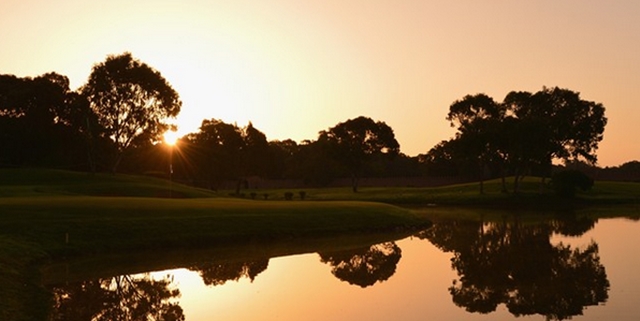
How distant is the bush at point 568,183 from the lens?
103 m

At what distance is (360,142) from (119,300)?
116 m

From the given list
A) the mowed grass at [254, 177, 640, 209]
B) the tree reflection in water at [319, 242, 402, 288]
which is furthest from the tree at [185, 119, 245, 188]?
the tree reflection in water at [319, 242, 402, 288]

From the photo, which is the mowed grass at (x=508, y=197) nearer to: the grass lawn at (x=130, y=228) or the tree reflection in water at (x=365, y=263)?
the grass lawn at (x=130, y=228)

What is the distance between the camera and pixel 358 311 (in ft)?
73.7

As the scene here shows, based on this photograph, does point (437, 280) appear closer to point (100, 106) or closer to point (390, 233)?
point (390, 233)

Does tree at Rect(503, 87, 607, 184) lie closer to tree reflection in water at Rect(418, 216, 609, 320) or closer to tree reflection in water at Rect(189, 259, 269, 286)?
tree reflection in water at Rect(418, 216, 609, 320)

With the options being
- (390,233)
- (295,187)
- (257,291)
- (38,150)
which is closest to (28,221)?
(257,291)

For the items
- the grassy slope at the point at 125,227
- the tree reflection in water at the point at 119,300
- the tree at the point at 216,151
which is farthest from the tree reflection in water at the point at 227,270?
the tree at the point at 216,151

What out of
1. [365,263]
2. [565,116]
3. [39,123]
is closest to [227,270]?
[365,263]

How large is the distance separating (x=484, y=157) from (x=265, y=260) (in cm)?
8248

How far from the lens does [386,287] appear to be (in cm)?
2778

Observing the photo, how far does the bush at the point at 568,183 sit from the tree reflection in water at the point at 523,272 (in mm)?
52797

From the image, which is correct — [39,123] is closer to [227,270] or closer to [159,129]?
[159,129]

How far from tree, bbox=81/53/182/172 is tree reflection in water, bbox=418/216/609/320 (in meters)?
59.3
